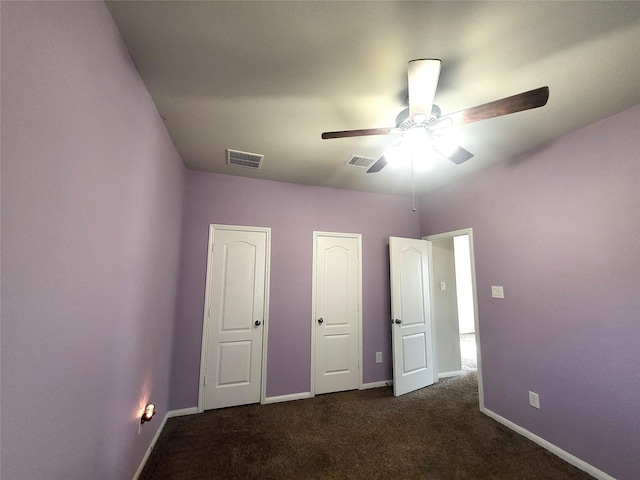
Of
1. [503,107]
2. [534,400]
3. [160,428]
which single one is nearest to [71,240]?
[503,107]

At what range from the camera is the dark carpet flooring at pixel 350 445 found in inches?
77.8

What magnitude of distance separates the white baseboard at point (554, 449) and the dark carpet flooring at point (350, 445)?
5cm

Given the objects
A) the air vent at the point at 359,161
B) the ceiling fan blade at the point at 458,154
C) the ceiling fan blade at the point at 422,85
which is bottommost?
the ceiling fan blade at the point at 458,154

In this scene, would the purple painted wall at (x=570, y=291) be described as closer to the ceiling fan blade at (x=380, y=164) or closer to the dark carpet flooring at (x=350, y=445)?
the dark carpet flooring at (x=350, y=445)

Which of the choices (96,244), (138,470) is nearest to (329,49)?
(96,244)

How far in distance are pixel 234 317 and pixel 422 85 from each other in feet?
9.38

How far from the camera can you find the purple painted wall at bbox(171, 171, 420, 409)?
9.50 ft

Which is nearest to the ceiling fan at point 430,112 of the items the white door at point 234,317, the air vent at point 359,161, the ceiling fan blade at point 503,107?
the ceiling fan blade at point 503,107

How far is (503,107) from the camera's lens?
A: 4.32 feet

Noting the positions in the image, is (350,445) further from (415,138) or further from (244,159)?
(244,159)

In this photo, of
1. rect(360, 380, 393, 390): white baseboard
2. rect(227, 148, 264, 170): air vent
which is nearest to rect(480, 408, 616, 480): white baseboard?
rect(360, 380, 393, 390): white baseboard

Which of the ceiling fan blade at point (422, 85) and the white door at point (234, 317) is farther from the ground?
the ceiling fan blade at point (422, 85)

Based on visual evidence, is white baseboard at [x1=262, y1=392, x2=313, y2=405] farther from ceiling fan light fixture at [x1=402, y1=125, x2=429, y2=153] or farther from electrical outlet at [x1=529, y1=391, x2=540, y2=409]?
ceiling fan light fixture at [x1=402, y1=125, x2=429, y2=153]

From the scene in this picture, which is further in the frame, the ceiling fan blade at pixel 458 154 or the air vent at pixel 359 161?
the air vent at pixel 359 161
